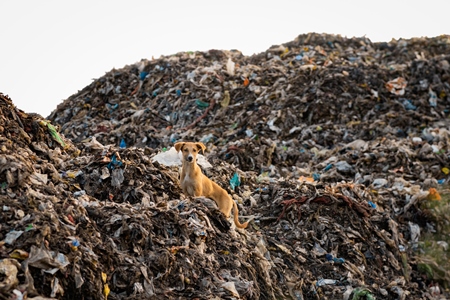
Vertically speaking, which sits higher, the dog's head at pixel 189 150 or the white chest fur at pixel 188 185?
the dog's head at pixel 189 150

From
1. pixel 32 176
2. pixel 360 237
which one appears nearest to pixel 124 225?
pixel 32 176

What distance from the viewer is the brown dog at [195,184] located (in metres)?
8.09

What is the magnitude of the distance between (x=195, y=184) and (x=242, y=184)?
2156 millimetres

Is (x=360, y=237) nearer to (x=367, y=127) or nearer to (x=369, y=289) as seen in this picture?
(x=369, y=289)

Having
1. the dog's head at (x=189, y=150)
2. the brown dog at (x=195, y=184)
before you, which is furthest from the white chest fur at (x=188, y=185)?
the dog's head at (x=189, y=150)

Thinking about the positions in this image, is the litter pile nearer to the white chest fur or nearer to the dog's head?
the white chest fur

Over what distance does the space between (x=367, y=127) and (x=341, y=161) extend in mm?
2213

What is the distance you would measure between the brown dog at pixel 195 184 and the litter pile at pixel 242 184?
291 millimetres

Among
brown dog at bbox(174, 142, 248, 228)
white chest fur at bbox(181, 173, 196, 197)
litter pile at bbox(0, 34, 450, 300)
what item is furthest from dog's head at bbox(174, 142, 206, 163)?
litter pile at bbox(0, 34, 450, 300)

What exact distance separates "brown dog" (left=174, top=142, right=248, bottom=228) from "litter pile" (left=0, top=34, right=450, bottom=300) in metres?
0.29

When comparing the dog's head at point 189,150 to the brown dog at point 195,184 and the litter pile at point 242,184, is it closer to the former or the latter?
the brown dog at point 195,184

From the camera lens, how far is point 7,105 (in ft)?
27.8

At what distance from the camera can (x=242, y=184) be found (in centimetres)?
1017

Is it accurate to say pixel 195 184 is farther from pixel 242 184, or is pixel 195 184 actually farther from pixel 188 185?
pixel 242 184
